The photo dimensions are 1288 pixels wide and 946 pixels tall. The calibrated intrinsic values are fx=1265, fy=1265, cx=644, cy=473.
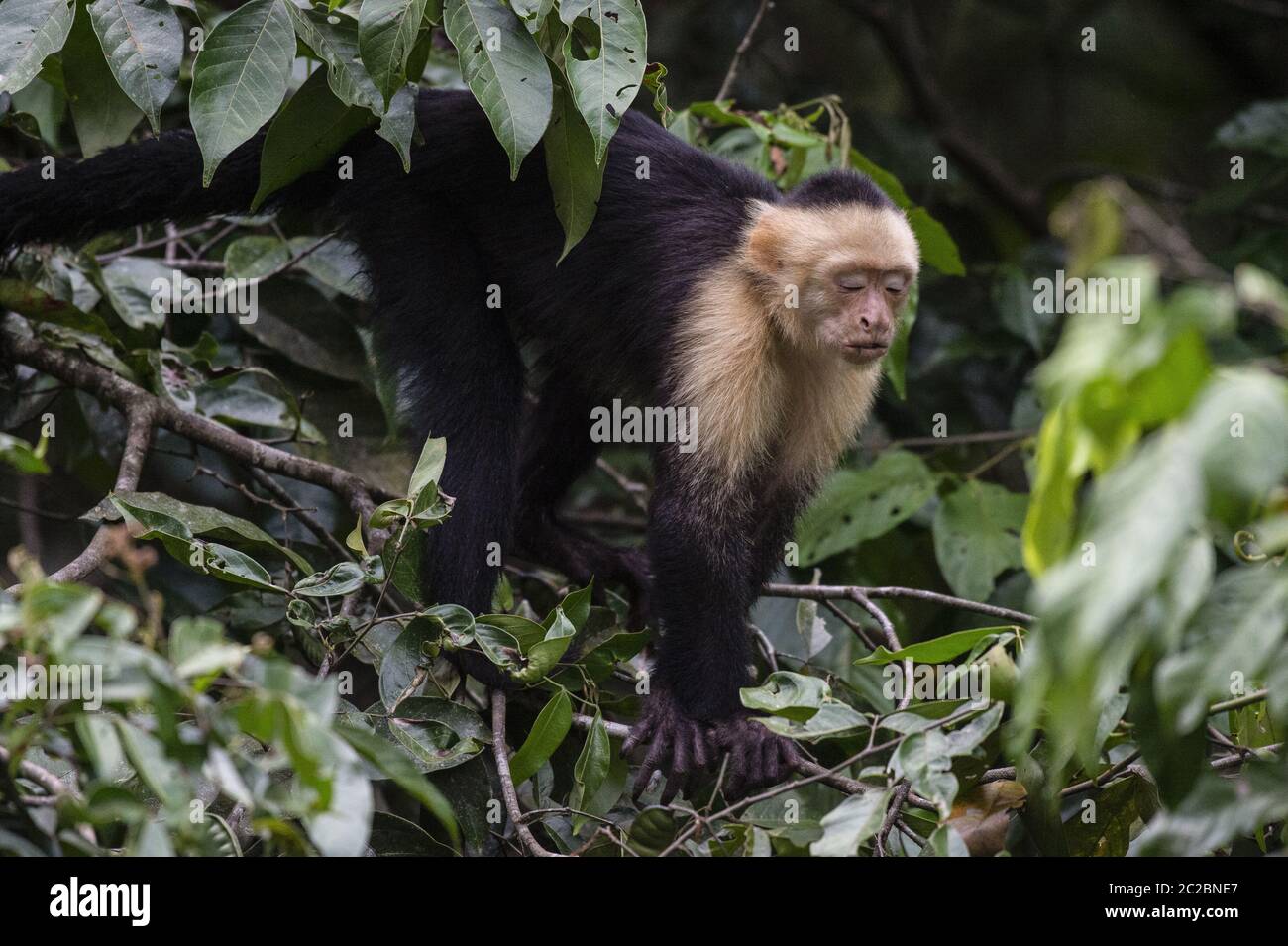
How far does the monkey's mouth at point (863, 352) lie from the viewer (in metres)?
3.76

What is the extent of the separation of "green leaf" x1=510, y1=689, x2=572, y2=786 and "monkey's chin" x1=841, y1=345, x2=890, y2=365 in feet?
4.73

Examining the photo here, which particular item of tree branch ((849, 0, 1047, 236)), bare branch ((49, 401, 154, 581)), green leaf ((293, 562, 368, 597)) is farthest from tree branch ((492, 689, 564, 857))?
tree branch ((849, 0, 1047, 236))

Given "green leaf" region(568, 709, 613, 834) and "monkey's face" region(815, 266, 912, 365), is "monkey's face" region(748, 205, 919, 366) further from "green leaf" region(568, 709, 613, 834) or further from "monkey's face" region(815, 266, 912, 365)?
"green leaf" region(568, 709, 613, 834)

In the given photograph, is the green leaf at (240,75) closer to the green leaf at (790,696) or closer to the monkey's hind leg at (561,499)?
the green leaf at (790,696)

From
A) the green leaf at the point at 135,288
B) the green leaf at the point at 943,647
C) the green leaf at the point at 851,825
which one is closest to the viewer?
the green leaf at the point at 851,825

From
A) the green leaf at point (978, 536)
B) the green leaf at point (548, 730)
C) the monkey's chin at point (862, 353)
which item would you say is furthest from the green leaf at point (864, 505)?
the green leaf at point (548, 730)

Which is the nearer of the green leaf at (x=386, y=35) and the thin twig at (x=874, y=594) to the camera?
the green leaf at (x=386, y=35)

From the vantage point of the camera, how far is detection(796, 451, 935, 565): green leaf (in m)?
4.73

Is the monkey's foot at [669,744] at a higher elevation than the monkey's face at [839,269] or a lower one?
lower

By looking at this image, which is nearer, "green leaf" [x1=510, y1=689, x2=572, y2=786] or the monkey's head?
"green leaf" [x1=510, y1=689, x2=572, y2=786]

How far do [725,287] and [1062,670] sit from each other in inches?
98.8

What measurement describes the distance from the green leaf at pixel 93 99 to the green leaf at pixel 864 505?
261 cm

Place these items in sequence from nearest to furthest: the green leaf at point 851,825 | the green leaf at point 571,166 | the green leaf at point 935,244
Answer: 1. the green leaf at point 851,825
2. the green leaf at point 571,166
3. the green leaf at point 935,244

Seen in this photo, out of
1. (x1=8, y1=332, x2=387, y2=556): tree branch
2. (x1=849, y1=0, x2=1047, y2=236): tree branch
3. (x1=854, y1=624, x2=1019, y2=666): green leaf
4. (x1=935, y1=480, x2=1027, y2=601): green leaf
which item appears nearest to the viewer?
(x1=854, y1=624, x2=1019, y2=666): green leaf
